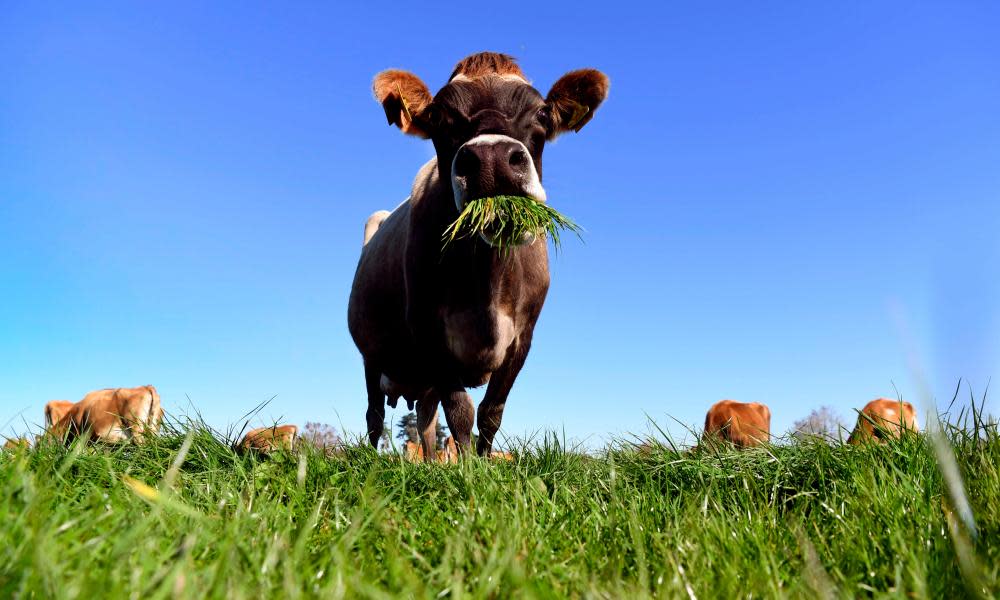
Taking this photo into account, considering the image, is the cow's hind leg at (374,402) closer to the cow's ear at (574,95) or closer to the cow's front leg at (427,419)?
the cow's front leg at (427,419)

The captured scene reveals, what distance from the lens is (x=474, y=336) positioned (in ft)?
20.0

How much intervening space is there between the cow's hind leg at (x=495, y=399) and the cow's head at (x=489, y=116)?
5.85 ft

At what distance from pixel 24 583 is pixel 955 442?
3.40m

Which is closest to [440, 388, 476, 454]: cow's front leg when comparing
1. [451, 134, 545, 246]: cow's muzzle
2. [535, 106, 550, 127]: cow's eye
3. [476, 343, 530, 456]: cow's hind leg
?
[476, 343, 530, 456]: cow's hind leg

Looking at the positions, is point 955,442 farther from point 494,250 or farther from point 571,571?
point 494,250

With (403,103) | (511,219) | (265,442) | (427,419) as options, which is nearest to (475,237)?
(511,219)

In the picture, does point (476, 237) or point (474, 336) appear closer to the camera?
point (476, 237)

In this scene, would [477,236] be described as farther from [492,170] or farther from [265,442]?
[265,442]

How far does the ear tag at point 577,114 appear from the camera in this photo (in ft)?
21.1

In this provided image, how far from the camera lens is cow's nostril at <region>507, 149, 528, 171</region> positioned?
16.9 ft

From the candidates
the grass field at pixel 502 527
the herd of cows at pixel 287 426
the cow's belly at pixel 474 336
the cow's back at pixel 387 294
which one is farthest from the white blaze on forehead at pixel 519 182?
the grass field at pixel 502 527

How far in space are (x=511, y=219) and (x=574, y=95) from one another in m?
1.93

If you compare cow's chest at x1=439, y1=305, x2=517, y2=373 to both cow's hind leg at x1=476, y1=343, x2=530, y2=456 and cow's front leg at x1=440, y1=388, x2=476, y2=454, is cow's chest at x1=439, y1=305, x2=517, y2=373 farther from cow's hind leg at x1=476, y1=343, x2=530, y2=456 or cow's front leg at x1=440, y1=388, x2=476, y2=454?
cow's hind leg at x1=476, y1=343, x2=530, y2=456

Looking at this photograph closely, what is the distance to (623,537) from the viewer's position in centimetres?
241
